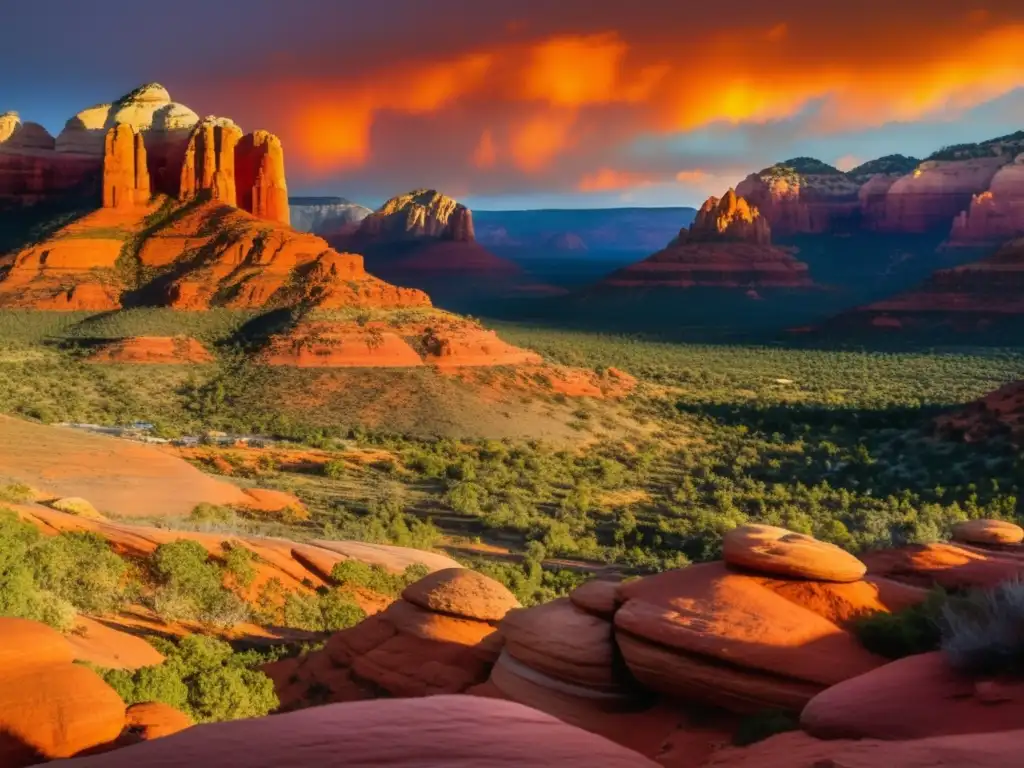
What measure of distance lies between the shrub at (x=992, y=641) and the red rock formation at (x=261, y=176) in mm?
81618

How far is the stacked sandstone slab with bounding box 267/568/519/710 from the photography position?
47.0ft

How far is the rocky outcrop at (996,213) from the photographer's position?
155 metres

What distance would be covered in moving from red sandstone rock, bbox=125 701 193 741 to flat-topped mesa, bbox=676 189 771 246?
152624 millimetres

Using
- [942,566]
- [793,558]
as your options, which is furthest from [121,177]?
[793,558]

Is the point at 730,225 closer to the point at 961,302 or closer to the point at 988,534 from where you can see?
the point at 961,302

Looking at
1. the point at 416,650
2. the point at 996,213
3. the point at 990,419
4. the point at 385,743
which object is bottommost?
the point at 990,419

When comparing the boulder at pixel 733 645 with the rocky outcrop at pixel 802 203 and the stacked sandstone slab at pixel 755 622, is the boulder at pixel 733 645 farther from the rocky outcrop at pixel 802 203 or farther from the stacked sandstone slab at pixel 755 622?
the rocky outcrop at pixel 802 203

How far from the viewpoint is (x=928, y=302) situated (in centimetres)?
10906

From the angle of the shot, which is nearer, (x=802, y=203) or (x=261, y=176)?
(x=261, y=176)

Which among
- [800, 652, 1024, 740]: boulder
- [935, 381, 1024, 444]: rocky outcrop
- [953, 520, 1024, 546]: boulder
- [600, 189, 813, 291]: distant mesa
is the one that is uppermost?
[600, 189, 813, 291]: distant mesa

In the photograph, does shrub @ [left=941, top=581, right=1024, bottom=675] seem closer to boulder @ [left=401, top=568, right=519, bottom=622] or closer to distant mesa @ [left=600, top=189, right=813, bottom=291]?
boulder @ [left=401, top=568, right=519, bottom=622]

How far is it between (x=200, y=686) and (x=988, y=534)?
12.6 metres

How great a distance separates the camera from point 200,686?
40.5ft

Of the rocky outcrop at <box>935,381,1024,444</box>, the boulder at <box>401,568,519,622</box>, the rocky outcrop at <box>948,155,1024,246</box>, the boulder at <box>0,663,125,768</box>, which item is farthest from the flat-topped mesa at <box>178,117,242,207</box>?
the rocky outcrop at <box>948,155,1024,246</box>
